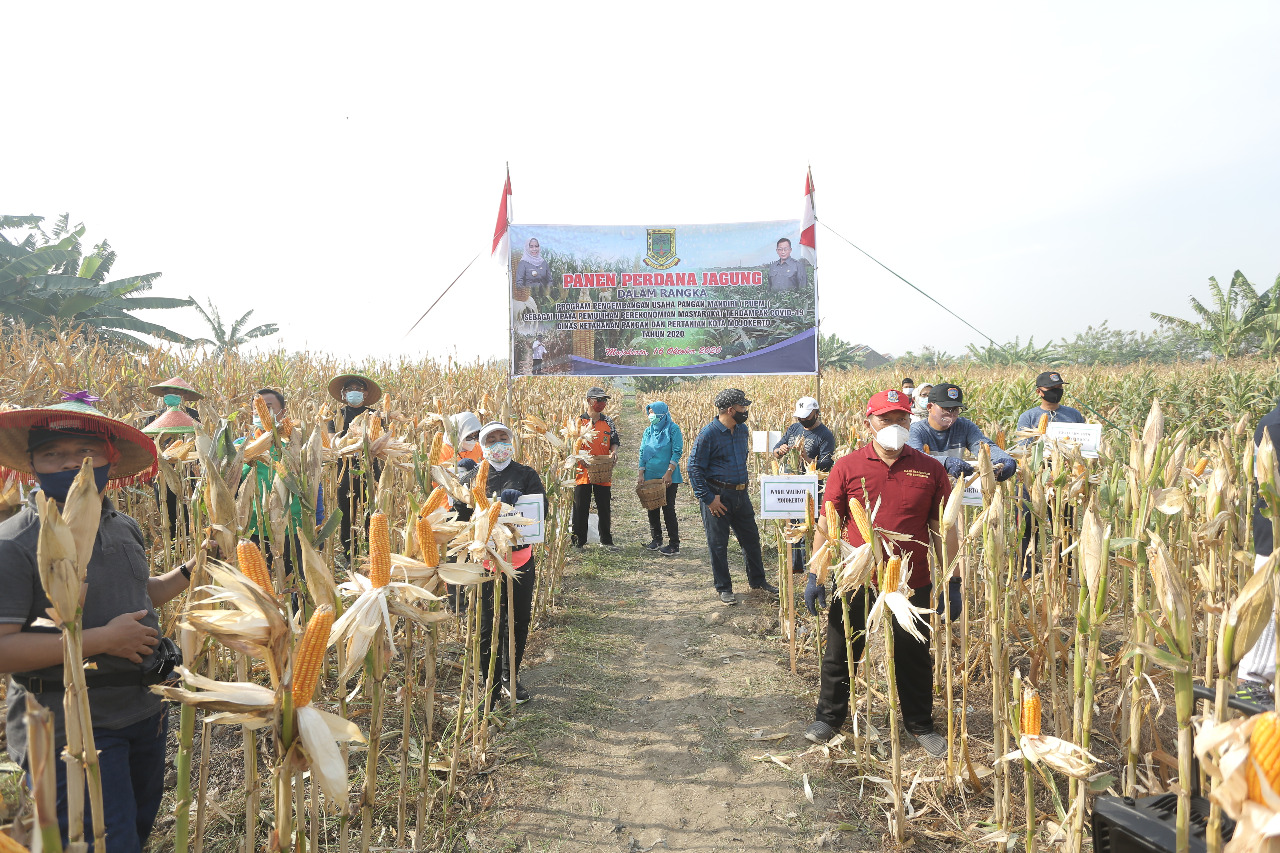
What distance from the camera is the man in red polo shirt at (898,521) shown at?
3.20 meters

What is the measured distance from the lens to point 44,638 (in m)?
1.63

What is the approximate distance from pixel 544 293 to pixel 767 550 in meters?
3.94

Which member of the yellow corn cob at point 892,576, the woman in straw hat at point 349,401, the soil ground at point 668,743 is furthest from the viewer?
the woman in straw hat at point 349,401

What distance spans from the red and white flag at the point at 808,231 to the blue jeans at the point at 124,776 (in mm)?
6503

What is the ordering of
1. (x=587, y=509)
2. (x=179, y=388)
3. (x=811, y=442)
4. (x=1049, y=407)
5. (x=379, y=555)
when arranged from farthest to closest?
(x=587, y=509), (x=811, y=442), (x=1049, y=407), (x=179, y=388), (x=379, y=555)

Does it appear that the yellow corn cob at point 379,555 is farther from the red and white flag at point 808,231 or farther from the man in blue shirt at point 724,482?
the red and white flag at point 808,231

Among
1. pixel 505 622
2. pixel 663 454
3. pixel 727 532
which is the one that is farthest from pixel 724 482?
pixel 505 622

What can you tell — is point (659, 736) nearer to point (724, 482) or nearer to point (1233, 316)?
point (724, 482)

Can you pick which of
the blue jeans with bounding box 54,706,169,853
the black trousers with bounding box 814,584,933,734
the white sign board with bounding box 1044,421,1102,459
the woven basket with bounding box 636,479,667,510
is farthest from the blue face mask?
the woven basket with bounding box 636,479,667,510

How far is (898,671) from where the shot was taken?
132 inches

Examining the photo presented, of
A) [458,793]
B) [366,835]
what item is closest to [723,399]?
[458,793]

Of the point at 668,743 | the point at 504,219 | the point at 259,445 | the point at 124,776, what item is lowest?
the point at 668,743

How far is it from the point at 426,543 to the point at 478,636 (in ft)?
4.50

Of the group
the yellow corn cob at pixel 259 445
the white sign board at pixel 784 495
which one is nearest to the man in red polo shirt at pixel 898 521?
the white sign board at pixel 784 495
